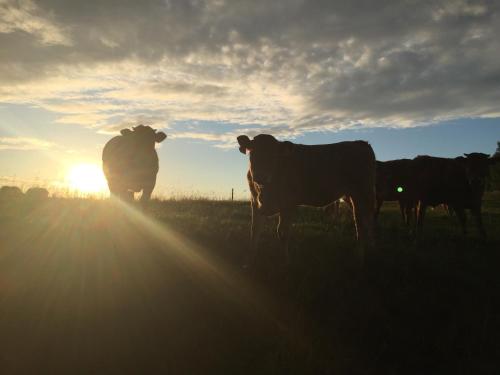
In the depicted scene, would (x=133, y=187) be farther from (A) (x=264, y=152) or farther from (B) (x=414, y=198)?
(B) (x=414, y=198)

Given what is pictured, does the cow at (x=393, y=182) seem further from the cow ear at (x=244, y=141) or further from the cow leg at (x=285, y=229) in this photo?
the cow ear at (x=244, y=141)

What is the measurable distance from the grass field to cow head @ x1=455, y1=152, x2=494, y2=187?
5.89 m

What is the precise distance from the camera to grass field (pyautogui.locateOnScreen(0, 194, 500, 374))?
4.43 m

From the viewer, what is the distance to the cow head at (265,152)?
8.23 metres

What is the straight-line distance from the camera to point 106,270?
665 cm

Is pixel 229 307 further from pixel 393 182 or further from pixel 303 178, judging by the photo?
pixel 393 182

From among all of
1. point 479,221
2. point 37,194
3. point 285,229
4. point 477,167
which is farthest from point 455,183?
point 37,194

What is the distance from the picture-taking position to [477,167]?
1438cm

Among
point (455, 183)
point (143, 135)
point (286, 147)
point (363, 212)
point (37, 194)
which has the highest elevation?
point (143, 135)

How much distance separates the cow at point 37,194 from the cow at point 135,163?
4.63 meters

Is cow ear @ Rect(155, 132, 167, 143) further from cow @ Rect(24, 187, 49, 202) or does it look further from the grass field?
cow @ Rect(24, 187, 49, 202)

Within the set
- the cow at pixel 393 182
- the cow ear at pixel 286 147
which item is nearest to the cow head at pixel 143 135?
the cow ear at pixel 286 147

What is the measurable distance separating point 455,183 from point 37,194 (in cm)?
1567

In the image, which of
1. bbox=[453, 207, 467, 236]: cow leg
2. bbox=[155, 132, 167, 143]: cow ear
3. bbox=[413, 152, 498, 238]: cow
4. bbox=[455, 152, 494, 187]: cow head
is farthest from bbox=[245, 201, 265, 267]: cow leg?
bbox=[455, 152, 494, 187]: cow head
